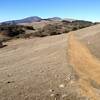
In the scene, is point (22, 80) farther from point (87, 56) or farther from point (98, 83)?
point (87, 56)

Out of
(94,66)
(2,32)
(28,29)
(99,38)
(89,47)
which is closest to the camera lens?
(94,66)

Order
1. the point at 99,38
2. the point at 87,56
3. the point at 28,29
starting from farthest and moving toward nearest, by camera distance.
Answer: the point at 28,29 < the point at 99,38 < the point at 87,56

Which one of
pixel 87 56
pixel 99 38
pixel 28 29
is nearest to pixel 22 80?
pixel 87 56

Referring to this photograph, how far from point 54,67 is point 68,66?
873 mm

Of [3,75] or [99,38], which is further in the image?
[99,38]

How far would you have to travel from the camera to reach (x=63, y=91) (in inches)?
411

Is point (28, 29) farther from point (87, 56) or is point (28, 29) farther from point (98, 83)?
point (98, 83)

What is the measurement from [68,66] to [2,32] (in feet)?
171

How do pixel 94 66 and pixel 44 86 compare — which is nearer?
pixel 44 86

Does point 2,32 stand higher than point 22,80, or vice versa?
point 22,80

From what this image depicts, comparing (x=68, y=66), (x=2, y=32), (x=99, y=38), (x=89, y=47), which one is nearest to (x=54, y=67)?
(x=68, y=66)

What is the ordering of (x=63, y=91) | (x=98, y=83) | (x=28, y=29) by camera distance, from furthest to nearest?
(x=28, y=29) < (x=98, y=83) < (x=63, y=91)

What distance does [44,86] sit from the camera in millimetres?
11406

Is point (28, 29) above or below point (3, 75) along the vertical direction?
below
